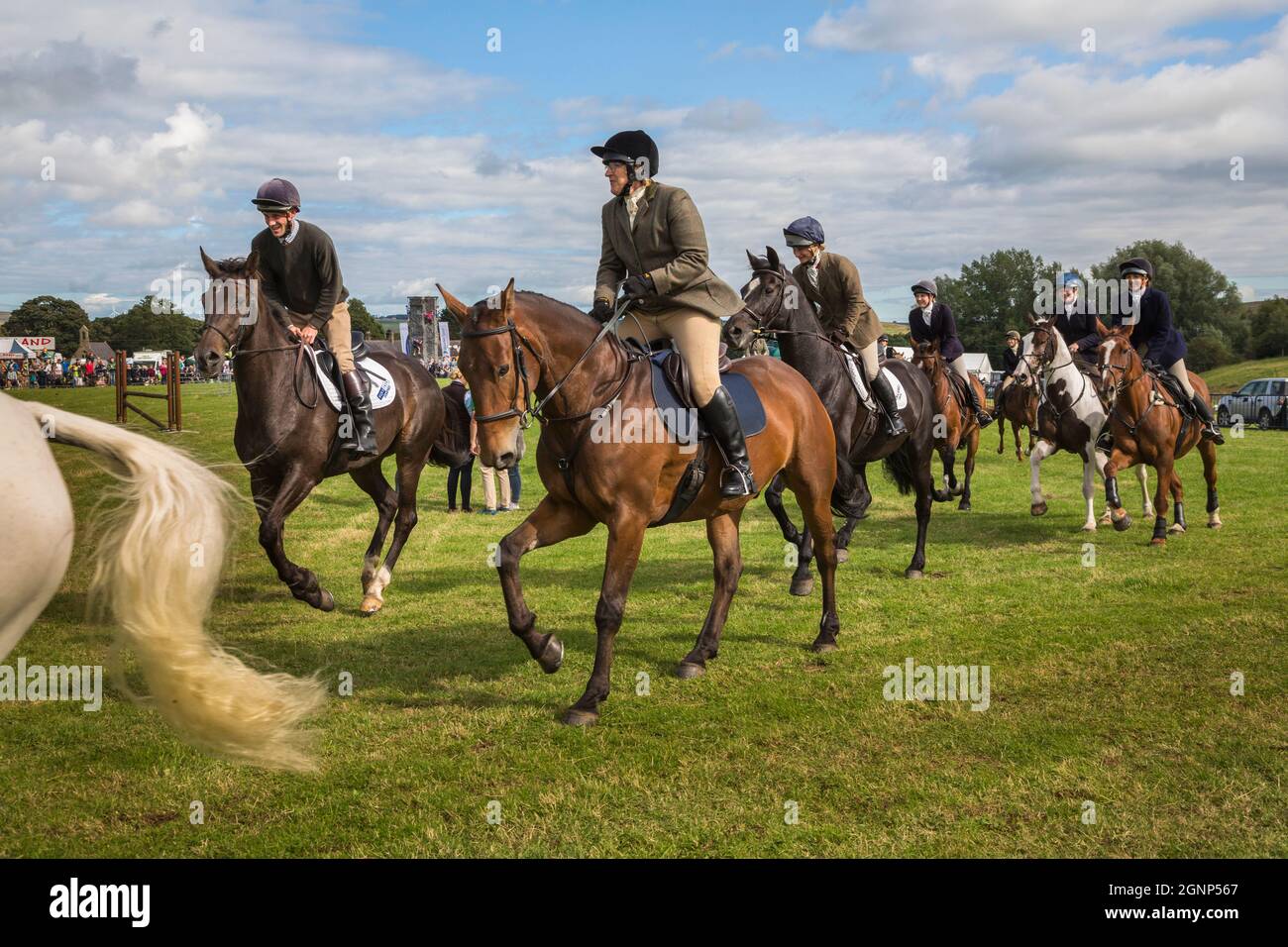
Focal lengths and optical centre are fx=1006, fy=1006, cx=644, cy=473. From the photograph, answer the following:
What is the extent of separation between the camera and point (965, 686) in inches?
290

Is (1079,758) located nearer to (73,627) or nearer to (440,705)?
(440,705)

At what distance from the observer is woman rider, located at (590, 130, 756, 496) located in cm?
702

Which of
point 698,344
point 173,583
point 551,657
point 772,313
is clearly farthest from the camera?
point 772,313

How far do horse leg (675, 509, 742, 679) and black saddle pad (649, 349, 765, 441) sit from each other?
0.89 meters

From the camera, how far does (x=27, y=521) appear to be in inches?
135

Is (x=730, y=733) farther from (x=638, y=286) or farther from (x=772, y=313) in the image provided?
(x=772, y=313)

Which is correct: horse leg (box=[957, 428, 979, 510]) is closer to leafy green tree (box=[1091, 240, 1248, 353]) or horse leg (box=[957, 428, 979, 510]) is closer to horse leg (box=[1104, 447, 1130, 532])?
horse leg (box=[1104, 447, 1130, 532])

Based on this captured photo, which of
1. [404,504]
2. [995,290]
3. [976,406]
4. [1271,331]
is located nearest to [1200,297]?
[1271,331]

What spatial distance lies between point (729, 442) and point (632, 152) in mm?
2170

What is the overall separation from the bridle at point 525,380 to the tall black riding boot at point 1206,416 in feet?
34.8

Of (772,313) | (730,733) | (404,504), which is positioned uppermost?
(772,313)

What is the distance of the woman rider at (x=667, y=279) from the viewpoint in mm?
7020
